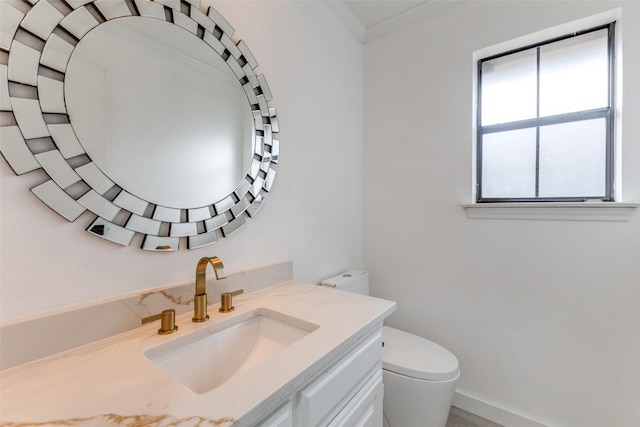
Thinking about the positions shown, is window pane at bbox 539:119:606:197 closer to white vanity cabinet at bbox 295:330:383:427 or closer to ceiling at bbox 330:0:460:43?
ceiling at bbox 330:0:460:43

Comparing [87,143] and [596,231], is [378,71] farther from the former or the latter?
[87,143]

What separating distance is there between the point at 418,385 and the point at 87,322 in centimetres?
127

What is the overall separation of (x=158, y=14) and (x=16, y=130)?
54 cm

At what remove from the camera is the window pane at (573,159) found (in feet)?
4.42

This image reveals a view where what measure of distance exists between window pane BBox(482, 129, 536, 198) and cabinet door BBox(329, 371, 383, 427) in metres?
1.28

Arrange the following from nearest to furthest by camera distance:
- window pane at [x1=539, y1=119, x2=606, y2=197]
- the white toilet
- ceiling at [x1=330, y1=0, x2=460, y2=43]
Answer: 1. the white toilet
2. window pane at [x1=539, y1=119, x2=606, y2=197]
3. ceiling at [x1=330, y1=0, x2=460, y2=43]

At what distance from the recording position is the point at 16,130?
2.02 feet

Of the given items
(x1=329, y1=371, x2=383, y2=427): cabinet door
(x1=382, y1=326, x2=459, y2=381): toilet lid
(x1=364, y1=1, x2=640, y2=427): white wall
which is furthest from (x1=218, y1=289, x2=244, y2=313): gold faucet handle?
(x1=364, y1=1, x2=640, y2=427): white wall

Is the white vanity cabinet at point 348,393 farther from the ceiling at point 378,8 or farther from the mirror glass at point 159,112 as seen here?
the ceiling at point 378,8

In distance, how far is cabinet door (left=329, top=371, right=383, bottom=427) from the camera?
80 cm

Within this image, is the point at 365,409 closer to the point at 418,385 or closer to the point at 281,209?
the point at 418,385

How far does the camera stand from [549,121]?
4.78 ft

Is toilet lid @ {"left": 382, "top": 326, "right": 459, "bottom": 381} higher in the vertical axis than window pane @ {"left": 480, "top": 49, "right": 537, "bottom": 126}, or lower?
lower

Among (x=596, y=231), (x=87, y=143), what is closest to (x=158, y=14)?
(x=87, y=143)
